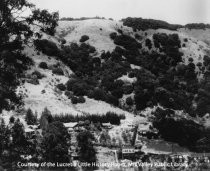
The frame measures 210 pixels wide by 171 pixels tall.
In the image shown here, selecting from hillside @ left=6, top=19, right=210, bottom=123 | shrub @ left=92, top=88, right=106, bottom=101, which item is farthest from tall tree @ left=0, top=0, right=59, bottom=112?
shrub @ left=92, top=88, right=106, bottom=101

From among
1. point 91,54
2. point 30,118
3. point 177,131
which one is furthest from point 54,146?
point 91,54

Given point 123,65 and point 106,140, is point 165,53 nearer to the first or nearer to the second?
point 123,65

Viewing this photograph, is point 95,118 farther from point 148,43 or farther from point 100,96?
point 148,43

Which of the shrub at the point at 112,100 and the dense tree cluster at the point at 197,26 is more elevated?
the dense tree cluster at the point at 197,26

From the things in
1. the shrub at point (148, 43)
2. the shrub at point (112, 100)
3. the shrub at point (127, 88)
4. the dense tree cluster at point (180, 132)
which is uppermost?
the shrub at point (148, 43)

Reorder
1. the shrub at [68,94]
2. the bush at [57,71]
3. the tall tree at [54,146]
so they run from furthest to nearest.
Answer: the bush at [57,71], the shrub at [68,94], the tall tree at [54,146]

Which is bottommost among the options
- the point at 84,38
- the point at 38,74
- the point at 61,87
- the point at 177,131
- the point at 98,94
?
the point at 177,131

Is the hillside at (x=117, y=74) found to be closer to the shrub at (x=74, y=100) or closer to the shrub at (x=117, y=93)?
the shrub at (x=74, y=100)

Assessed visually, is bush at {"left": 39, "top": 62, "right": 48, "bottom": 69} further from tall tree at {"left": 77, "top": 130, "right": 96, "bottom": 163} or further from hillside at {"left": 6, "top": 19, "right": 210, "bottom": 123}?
tall tree at {"left": 77, "top": 130, "right": 96, "bottom": 163}

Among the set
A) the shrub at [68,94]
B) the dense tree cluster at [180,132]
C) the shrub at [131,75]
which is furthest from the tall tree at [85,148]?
the shrub at [131,75]
